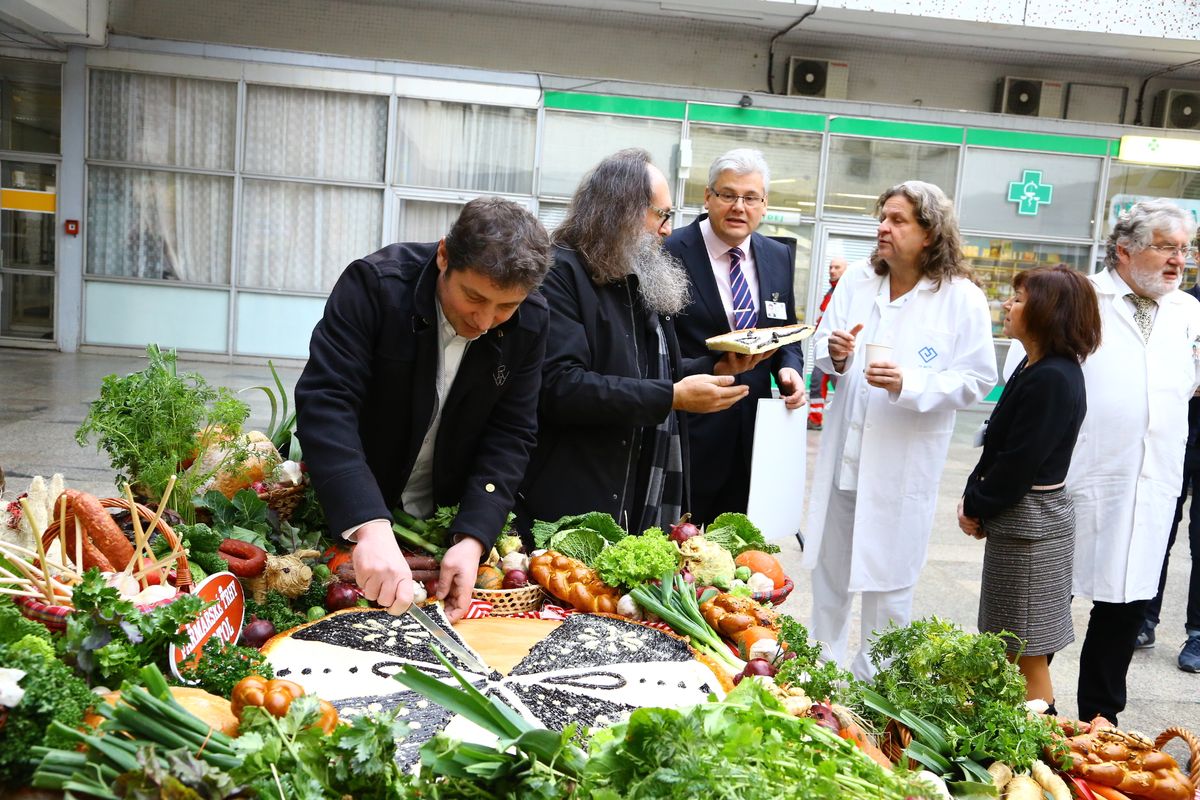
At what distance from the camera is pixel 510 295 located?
239 cm

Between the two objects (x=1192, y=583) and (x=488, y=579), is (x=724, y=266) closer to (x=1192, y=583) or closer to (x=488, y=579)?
(x=488, y=579)

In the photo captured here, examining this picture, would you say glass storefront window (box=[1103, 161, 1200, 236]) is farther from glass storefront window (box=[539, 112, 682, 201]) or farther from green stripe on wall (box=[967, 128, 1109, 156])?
glass storefront window (box=[539, 112, 682, 201])

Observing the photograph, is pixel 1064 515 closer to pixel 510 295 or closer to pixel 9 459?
pixel 510 295

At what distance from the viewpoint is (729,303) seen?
4.28m

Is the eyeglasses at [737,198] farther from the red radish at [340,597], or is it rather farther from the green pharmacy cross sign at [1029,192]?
the green pharmacy cross sign at [1029,192]

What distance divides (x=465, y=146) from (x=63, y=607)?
12916 mm

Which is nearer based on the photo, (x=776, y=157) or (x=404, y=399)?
(x=404, y=399)

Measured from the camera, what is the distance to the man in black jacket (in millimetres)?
2340

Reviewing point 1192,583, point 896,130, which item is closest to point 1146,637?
point 1192,583

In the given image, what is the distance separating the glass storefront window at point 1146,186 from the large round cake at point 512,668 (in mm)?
14894

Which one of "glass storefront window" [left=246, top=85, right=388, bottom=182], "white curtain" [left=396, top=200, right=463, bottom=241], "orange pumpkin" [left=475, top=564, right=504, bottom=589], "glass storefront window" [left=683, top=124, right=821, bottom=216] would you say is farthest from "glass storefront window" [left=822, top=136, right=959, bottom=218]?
"orange pumpkin" [left=475, top=564, right=504, bottom=589]

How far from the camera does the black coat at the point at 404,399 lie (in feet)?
7.97

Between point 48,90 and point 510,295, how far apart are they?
1398 centimetres

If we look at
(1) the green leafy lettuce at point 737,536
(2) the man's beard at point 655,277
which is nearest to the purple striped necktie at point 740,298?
(2) the man's beard at point 655,277
